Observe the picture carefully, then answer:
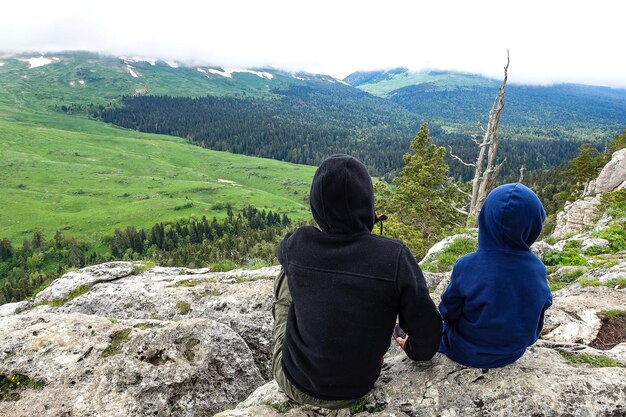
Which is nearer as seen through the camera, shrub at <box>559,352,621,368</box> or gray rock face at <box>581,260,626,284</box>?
shrub at <box>559,352,621,368</box>

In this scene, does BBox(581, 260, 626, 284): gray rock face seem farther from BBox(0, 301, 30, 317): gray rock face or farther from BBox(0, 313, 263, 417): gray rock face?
BBox(0, 301, 30, 317): gray rock face

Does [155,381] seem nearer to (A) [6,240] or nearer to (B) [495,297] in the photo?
(B) [495,297]

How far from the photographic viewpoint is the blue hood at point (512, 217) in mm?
4816

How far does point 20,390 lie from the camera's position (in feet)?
23.3

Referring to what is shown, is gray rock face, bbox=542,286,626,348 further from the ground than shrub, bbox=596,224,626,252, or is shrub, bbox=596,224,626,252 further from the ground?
gray rock face, bbox=542,286,626,348

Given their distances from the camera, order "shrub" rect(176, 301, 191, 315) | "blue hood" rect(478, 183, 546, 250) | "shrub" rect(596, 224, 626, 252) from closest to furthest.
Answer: "blue hood" rect(478, 183, 546, 250) → "shrub" rect(176, 301, 191, 315) → "shrub" rect(596, 224, 626, 252)

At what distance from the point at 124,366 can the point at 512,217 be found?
25.1ft

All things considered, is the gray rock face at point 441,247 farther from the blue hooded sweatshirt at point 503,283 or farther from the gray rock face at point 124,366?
the blue hooded sweatshirt at point 503,283

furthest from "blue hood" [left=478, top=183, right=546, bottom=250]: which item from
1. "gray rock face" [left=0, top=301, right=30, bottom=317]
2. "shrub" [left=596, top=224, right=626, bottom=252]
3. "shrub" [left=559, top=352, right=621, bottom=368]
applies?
"shrub" [left=596, top=224, right=626, bottom=252]

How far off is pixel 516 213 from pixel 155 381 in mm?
7162

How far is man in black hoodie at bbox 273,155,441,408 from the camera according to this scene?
4617 millimetres

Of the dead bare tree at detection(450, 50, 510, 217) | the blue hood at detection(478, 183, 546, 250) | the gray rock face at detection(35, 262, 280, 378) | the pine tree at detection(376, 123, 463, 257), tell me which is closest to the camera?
the blue hood at detection(478, 183, 546, 250)

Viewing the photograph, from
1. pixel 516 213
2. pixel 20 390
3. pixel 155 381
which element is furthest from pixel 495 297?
pixel 20 390

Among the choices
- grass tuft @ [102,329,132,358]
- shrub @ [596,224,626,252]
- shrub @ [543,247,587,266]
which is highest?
grass tuft @ [102,329,132,358]
